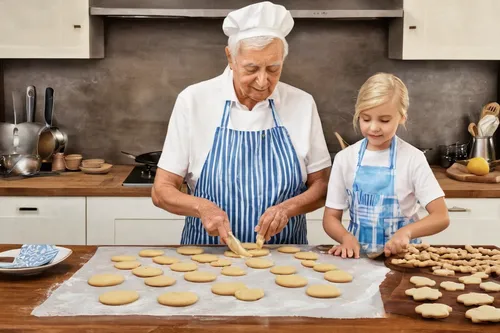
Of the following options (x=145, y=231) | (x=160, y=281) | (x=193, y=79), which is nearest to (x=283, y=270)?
(x=160, y=281)

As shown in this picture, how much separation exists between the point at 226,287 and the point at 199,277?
0.11m

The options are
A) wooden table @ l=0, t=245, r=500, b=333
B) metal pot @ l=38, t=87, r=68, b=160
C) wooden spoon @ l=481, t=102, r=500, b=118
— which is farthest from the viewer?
wooden spoon @ l=481, t=102, r=500, b=118

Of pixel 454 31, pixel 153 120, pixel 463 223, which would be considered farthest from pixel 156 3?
pixel 463 223

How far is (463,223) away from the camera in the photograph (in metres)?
3.19

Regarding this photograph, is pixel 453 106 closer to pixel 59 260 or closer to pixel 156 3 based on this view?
pixel 156 3

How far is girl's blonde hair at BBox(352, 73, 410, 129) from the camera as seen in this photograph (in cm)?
208

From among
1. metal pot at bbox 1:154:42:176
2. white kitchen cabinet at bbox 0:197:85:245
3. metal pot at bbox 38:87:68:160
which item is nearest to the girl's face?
white kitchen cabinet at bbox 0:197:85:245

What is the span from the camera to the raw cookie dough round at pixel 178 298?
5.12ft

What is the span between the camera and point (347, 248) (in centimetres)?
201

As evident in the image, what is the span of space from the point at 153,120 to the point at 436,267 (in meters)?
2.24

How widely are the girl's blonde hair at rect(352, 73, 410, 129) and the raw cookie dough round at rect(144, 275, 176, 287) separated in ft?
2.59

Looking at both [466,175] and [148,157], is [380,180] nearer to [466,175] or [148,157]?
[466,175]

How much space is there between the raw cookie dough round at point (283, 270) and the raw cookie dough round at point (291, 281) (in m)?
0.04

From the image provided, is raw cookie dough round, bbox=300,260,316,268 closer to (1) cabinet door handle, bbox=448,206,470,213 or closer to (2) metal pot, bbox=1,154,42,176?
(1) cabinet door handle, bbox=448,206,470,213
